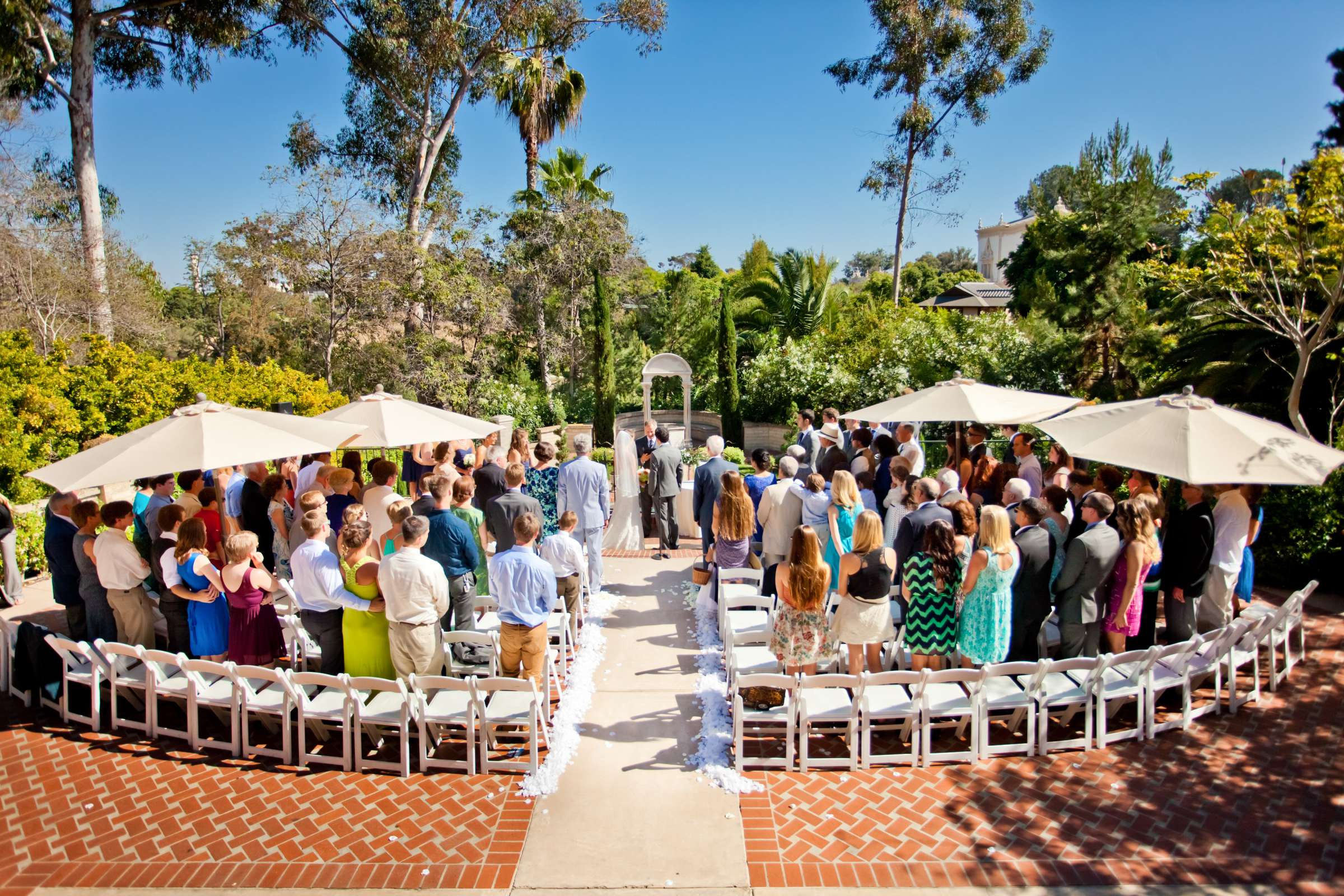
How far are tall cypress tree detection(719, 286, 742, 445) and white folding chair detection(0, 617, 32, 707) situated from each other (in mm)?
17749

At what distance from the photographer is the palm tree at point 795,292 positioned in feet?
82.4

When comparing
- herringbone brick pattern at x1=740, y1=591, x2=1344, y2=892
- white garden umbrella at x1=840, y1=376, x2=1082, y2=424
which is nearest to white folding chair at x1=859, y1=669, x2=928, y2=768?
herringbone brick pattern at x1=740, y1=591, x2=1344, y2=892

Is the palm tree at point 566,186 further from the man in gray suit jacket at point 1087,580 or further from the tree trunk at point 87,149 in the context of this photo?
the man in gray suit jacket at point 1087,580

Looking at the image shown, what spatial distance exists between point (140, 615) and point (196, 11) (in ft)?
68.7

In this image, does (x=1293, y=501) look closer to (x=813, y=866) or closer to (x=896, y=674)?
(x=896, y=674)

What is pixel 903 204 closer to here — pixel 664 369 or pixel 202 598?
pixel 664 369

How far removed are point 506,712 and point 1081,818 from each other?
3.56m

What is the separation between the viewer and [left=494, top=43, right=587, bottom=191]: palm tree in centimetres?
2445

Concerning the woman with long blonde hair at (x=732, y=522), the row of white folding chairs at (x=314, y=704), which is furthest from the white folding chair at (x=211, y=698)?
the woman with long blonde hair at (x=732, y=522)

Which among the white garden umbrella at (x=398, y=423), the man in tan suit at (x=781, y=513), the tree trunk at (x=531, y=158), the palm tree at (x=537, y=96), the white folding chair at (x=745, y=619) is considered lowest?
the white folding chair at (x=745, y=619)

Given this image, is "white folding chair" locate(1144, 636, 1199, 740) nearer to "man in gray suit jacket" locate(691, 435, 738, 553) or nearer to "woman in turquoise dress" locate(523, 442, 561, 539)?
"man in gray suit jacket" locate(691, 435, 738, 553)

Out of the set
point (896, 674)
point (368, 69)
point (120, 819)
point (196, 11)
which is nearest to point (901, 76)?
point (368, 69)

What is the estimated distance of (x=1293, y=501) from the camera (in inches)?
321

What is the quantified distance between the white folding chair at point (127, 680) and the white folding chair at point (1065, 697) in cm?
612
